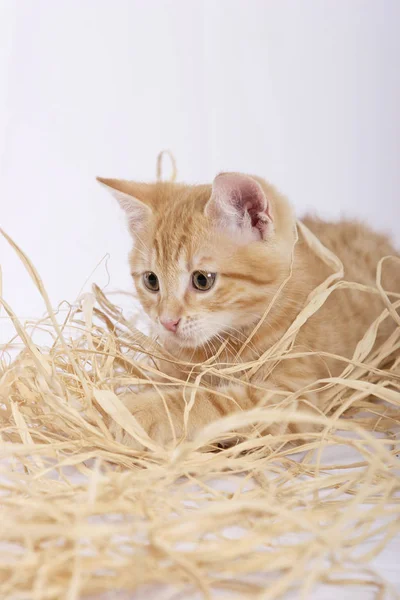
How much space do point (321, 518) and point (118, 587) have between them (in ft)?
0.98

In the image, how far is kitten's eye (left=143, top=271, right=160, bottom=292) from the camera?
1550mm

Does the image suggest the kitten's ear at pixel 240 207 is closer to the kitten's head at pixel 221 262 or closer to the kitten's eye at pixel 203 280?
the kitten's head at pixel 221 262

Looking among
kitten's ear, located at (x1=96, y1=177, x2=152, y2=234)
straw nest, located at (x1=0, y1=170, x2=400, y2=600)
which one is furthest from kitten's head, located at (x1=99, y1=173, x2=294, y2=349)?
straw nest, located at (x1=0, y1=170, x2=400, y2=600)

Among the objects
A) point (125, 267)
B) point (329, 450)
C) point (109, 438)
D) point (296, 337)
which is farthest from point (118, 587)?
point (125, 267)

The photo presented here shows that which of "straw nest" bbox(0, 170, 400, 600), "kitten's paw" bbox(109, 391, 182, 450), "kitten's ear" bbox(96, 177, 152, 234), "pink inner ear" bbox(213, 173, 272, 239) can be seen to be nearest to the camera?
"straw nest" bbox(0, 170, 400, 600)

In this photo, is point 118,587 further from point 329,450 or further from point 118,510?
point 329,450

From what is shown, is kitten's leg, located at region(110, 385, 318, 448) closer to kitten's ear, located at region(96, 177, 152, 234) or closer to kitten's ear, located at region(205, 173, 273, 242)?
kitten's ear, located at region(205, 173, 273, 242)

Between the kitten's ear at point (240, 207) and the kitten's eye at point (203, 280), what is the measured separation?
11 centimetres

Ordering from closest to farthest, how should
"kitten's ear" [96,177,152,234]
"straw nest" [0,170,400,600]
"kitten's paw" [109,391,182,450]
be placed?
1. "straw nest" [0,170,400,600]
2. "kitten's paw" [109,391,182,450]
3. "kitten's ear" [96,177,152,234]

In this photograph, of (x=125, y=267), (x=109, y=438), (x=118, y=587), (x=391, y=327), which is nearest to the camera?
(x=118, y=587)

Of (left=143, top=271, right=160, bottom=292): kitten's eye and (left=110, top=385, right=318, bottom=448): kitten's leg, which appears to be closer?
(left=110, top=385, right=318, bottom=448): kitten's leg

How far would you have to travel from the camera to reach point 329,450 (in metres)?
1.37

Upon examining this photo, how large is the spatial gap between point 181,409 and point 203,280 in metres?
0.30

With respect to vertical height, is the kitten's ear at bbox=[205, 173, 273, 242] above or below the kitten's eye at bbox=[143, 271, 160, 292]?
above
